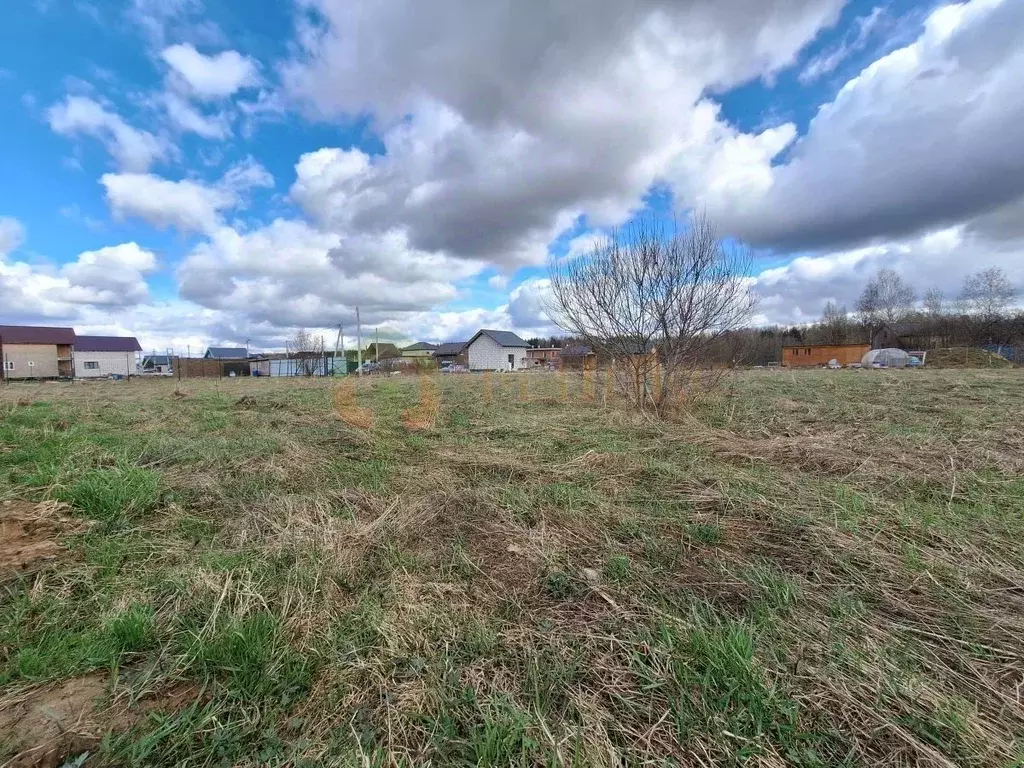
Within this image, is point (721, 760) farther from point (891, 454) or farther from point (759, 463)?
point (891, 454)

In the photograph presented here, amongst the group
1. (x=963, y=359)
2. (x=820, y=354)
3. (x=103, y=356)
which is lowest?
(x=963, y=359)

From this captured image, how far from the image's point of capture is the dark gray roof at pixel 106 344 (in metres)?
55.3

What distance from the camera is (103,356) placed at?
180 ft

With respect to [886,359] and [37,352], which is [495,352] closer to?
[886,359]

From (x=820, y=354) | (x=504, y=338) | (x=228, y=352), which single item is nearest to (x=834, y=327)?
(x=820, y=354)

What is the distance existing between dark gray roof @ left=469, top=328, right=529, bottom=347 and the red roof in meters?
46.5

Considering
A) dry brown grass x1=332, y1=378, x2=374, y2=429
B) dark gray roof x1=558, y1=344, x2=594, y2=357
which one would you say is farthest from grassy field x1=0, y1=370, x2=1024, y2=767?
dark gray roof x1=558, y1=344, x2=594, y2=357

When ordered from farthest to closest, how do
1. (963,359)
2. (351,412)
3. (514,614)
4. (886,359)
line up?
(886,359) → (963,359) → (351,412) → (514,614)

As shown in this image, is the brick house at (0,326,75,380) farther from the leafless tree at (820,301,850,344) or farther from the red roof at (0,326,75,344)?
the leafless tree at (820,301,850,344)

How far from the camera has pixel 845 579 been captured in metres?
2.46

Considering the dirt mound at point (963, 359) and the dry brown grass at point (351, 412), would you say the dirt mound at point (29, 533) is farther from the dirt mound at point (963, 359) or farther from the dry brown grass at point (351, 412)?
the dirt mound at point (963, 359)

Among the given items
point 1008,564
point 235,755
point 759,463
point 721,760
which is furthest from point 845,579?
point 235,755

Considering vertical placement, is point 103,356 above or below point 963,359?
above

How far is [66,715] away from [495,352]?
54017 millimetres
